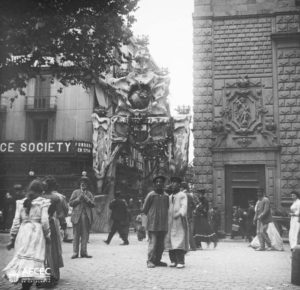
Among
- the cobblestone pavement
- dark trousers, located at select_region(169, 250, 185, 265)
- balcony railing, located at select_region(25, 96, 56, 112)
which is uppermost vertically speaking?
balcony railing, located at select_region(25, 96, 56, 112)

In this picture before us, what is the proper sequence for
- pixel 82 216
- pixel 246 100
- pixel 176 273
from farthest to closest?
pixel 246 100, pixel 82 216, pixel 176 273

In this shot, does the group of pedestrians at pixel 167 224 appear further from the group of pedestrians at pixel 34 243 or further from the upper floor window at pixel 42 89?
the upper floor window at pixel 42 89

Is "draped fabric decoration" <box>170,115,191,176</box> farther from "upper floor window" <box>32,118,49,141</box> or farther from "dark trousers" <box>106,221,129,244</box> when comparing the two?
"upper floor window" <box>32,118,49,141</box>

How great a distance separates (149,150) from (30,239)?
55.6 feet

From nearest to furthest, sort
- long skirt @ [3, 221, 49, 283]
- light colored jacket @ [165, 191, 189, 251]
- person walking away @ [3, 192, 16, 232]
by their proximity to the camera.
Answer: long skirt @ [3, 221, 49, 283]
light colored jacket @ [165, 191, 189, 251]
person walking away @ [3, 192, 16, 232]

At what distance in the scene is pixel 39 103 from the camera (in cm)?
3180

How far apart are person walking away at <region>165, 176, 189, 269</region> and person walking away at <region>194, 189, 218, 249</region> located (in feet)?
14.8

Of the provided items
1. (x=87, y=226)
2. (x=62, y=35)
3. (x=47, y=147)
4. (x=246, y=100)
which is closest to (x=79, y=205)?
(x=87, y=226)

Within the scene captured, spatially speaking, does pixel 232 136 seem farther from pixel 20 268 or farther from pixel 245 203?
pixel 20 268

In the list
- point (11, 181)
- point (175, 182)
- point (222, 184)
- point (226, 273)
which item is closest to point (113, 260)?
point (175, 182)

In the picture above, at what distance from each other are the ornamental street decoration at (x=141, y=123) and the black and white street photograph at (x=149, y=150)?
59 mm

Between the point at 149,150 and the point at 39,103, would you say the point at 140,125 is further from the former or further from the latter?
the point at 39,103

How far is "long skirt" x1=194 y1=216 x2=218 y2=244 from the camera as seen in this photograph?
14.6m

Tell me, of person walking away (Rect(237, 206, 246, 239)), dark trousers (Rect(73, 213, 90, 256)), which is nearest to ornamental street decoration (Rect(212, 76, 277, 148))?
person walking away (Rect(237, 206, 246, 239))
